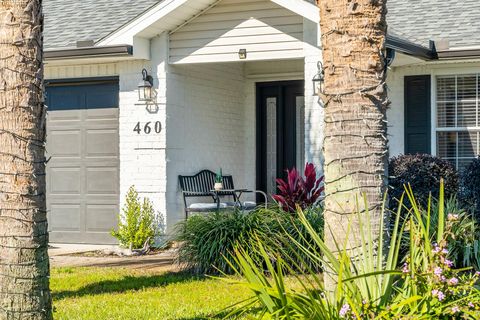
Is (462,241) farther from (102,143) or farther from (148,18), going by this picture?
(102,143)

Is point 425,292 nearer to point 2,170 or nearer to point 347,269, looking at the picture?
point 347,269

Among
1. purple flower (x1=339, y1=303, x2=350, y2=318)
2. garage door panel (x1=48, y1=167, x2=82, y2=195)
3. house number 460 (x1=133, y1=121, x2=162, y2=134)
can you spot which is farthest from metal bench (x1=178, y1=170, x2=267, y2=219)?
purple flower (x1=339, y1=303, x2=350, y2=318)

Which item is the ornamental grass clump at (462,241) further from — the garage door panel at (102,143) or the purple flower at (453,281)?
the garage door panel at (102,143)

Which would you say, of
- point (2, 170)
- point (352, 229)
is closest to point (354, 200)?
point (352, 229)

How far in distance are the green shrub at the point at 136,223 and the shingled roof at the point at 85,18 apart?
2801mm

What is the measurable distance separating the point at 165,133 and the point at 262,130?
2.80 m

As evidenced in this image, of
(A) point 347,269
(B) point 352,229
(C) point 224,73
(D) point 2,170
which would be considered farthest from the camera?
(C) point 224,73

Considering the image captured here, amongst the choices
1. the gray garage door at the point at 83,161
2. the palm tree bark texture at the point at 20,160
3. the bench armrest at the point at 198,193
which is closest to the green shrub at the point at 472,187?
the bench armrest at the point at 198,193

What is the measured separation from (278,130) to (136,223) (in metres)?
3.66

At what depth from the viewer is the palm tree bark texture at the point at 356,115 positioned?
5.12m

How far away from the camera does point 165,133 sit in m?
13.8

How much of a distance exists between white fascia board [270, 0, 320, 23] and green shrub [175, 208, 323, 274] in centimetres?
296

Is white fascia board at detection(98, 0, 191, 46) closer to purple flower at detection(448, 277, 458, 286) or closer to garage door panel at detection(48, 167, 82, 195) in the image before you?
garage door panel at detection(48, 167, 82, 195)

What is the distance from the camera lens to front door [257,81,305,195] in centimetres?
1572
